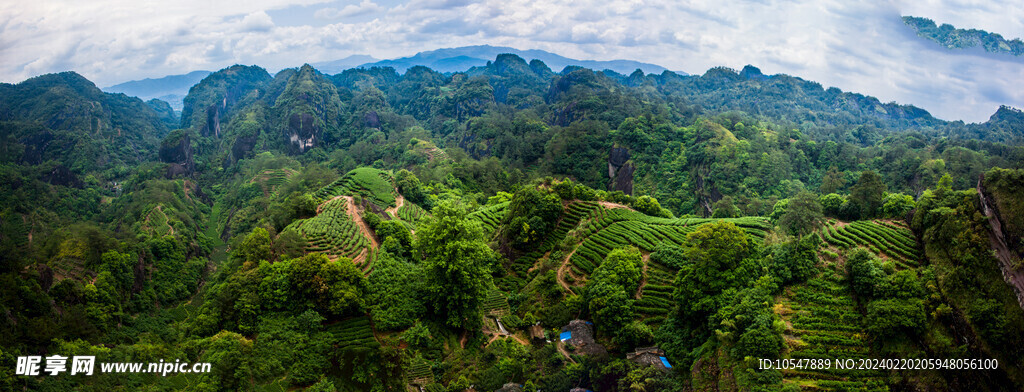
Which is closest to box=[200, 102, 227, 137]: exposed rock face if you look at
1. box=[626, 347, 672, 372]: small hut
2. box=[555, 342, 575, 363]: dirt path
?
box=[555, 342, 575, 363]: dirt path

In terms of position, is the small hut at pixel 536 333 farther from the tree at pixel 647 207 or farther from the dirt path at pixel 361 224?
the tree at pixel 647 207

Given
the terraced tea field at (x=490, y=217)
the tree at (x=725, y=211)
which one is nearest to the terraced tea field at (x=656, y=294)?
the terraced tea field at (x=490, y=217)

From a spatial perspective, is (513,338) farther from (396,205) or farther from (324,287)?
(396,205)

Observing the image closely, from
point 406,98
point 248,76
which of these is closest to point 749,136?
point 406,98

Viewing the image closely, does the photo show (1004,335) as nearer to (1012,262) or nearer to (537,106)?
(1012,262)

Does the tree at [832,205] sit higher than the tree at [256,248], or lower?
higher

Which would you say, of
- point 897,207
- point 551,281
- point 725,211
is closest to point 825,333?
point 897,207

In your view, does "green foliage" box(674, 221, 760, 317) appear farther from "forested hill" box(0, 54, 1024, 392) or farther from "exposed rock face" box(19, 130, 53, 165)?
"exposed rock face" box(19, 130, 53, 165)
